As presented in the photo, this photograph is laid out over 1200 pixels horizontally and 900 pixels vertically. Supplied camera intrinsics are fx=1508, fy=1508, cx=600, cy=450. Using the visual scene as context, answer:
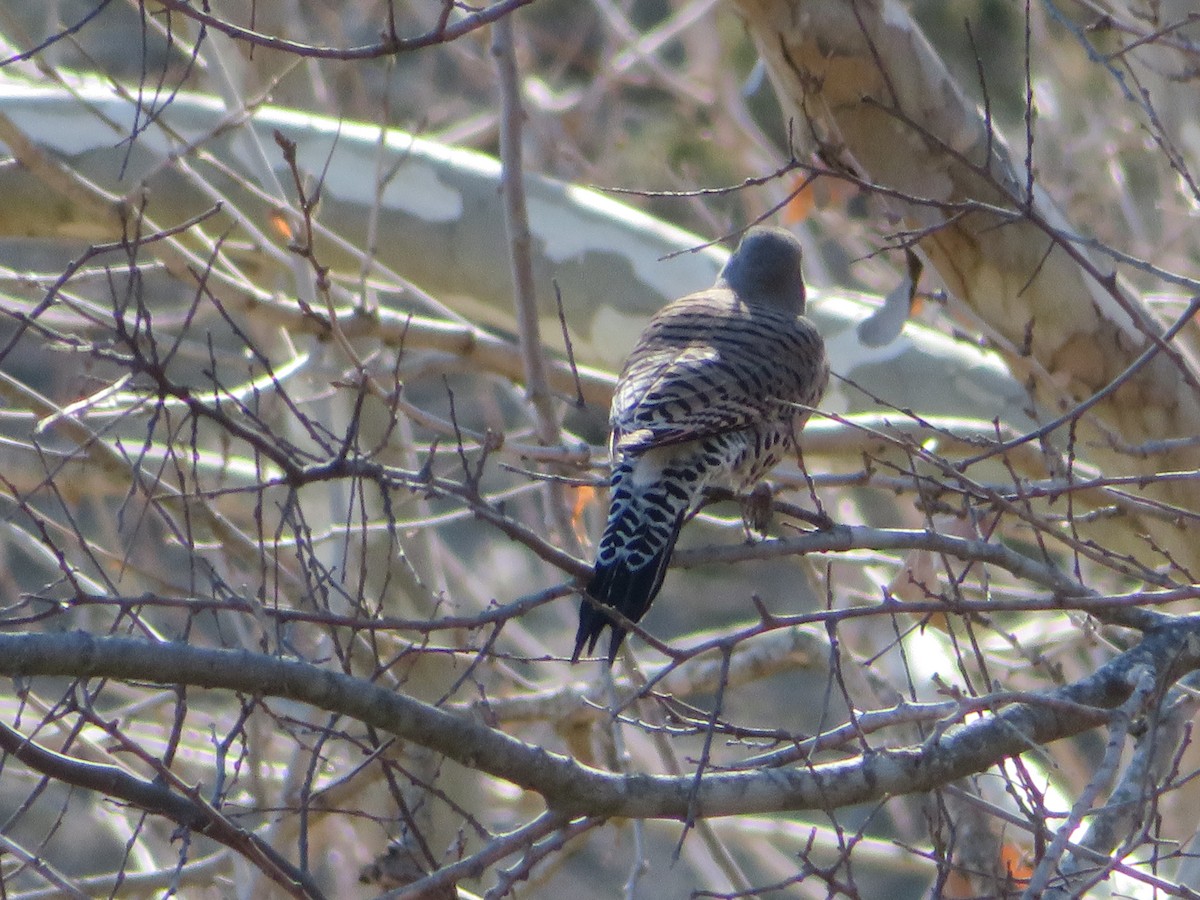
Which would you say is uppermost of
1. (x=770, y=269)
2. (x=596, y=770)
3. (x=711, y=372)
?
(x=770, y=269)

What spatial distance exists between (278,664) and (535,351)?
205cm

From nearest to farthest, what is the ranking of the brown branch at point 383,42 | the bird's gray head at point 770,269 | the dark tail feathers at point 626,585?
the brown branch at point 383,42 < the dark tail feathers at point 626,585 < the bird's gray head at point 770,269

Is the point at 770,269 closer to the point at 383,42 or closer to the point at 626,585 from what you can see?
the point at 626,585

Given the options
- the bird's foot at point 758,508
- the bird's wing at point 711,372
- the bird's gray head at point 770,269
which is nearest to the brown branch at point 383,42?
the bird's wing at point 711,372

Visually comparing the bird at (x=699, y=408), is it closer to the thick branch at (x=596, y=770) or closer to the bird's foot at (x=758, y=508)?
the bird's foot at (x=758, y=508)

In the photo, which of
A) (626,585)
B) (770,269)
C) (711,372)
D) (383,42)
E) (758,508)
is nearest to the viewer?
(383,42)

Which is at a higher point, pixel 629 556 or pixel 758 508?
pixel 758 508

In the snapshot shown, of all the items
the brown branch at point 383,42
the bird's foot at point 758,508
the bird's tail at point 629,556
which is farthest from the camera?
the bird's foot at point 758,508

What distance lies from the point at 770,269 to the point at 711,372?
1.19 metres

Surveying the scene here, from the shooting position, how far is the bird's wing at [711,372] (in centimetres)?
385

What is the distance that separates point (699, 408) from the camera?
3928 millimetres

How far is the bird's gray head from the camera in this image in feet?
17.2

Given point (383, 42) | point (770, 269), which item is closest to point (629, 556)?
point (383, 42)

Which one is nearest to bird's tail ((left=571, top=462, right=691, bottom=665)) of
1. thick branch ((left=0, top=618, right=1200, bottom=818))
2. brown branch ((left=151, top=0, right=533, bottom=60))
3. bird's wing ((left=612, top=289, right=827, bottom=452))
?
bird's wing ((left=612, top=289, right=827, bottom=452))
